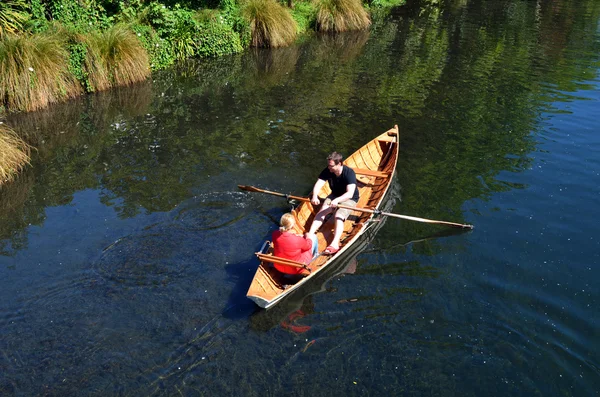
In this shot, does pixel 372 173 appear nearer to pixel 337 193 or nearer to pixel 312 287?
pixel 337 193

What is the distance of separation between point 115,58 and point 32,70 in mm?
3476

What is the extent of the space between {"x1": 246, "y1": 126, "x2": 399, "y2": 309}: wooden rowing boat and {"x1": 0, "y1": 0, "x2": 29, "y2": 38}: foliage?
13321 millimetres

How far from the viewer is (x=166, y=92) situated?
2147 centimetres

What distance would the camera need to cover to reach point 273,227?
12.5 m

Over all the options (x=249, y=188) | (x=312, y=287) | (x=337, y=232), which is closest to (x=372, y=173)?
(x=337, y=232)

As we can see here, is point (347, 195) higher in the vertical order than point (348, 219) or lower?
higher

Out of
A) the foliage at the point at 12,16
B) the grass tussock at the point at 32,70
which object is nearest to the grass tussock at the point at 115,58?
the grass tussock at the point at 32,70

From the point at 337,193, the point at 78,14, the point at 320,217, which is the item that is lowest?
the point at 320,217

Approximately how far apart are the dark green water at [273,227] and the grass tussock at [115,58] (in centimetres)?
66

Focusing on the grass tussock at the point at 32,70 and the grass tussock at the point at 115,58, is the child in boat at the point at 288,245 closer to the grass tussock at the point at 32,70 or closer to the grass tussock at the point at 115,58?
the grass tussock at the point at 32,70

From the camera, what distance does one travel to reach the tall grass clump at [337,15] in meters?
30.3

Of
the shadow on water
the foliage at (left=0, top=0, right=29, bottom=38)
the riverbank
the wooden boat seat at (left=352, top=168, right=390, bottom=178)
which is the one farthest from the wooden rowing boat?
the foliage at (left=0, top=0, right=29, bottom=38)

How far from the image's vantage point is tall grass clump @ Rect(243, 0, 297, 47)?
85.8 feet

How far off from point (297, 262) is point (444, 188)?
5929 mm
